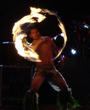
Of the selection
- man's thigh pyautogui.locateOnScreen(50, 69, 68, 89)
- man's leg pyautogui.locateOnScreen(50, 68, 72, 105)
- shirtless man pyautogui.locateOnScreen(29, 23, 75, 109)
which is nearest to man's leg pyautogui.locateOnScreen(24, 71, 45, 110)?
shirtless man pyautogui.locateOnScreen(29, 23, 75, 109)

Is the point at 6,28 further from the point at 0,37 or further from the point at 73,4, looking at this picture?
the point at 73,4

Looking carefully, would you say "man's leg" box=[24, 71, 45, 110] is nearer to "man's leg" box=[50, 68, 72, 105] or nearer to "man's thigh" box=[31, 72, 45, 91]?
"man's thigh" box=[31, 72, 45, 91]

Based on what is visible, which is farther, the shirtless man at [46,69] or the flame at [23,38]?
the flame at [23,38]

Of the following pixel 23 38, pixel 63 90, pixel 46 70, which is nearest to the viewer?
pixel 63 90

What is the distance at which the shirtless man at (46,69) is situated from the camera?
809 centimetres

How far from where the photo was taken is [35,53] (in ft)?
27.7

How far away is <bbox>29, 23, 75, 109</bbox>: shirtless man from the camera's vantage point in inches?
319

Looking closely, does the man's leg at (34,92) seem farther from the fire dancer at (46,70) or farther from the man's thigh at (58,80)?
the man's thigh at (58,80)

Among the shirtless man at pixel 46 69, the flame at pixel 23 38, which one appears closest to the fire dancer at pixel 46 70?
the shirtless man at pixel 46 69

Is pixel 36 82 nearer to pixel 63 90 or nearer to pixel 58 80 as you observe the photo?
pixel 58 80

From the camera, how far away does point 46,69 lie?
8.28 metres

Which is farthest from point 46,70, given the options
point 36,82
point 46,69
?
point 36,82

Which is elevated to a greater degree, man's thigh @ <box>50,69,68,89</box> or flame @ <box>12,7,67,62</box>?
flame @ <box>12,7,67,62</box>

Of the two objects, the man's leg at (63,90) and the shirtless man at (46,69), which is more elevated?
the shirtless man at (46,69)
